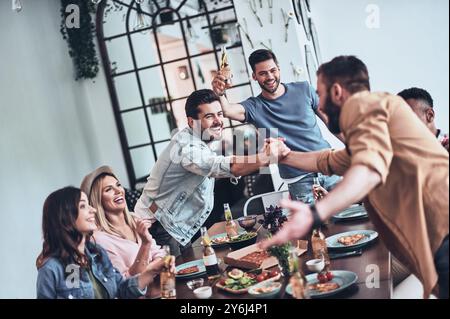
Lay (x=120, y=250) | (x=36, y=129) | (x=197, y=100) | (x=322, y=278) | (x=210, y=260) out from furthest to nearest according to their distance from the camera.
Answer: (x=36, y=129) < (x=197, y=100) < (x=120, y=250) < (x=210, y=260) < (x=322, y=278)

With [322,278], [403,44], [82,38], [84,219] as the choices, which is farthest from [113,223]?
[403,44]

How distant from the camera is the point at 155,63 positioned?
5.97 metres

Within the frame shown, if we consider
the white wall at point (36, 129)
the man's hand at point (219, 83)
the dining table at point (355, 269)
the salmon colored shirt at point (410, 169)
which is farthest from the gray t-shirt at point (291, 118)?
the white wall at point (36, 129)

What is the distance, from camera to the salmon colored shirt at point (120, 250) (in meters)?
2.53

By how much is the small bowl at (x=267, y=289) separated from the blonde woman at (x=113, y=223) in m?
0.67

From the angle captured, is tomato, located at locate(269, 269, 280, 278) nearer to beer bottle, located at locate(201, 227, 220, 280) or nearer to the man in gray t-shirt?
beer bottle, located at locate(201, 227, 220, 280)

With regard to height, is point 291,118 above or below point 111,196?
above

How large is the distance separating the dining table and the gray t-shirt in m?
0.82

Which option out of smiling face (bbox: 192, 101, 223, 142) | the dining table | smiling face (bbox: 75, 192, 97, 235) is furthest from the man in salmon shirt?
smiling face (bbox: 192, 101, 223, 142)

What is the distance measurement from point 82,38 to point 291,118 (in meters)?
3.05

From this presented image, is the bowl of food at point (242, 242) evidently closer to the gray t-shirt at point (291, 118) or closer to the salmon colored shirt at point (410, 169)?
the gray t-shirt at point (291, 118)

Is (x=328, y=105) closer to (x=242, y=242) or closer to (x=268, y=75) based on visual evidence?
(x=242, y=242)

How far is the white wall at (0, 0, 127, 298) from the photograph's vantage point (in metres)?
4.45
